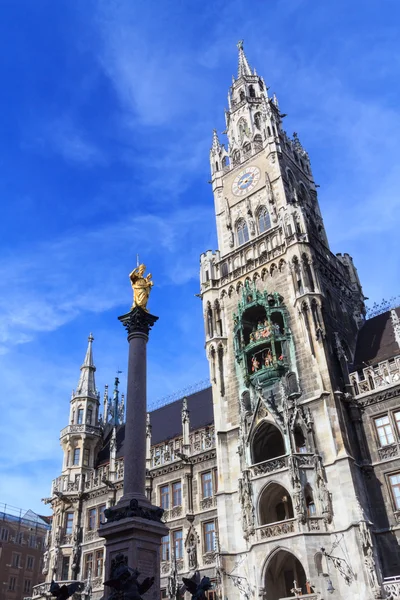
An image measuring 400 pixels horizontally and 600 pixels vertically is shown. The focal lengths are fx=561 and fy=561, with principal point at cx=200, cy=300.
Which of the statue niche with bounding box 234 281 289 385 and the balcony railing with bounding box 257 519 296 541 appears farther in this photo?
the statue niche with bounding box 234 281 289 385

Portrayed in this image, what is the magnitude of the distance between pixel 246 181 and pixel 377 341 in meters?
16.9

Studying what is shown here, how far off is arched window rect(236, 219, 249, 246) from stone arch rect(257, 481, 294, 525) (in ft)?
A: 61.5

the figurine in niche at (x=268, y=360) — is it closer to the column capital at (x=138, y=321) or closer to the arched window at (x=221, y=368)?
the arched window at (x=221, y=368)

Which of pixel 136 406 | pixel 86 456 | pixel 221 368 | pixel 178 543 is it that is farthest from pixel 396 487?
pixel 86 456

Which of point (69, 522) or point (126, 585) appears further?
point (69, 522)

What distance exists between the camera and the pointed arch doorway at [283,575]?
28797mm

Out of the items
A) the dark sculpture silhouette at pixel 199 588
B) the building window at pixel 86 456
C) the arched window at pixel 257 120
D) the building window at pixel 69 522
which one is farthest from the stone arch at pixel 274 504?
the arched window at pixel 257 120

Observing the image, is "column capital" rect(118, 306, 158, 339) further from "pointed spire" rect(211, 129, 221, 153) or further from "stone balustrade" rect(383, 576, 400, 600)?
"pointed spire" rect(211, 129, 221, 153)

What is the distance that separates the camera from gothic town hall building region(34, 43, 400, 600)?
28.4 meters

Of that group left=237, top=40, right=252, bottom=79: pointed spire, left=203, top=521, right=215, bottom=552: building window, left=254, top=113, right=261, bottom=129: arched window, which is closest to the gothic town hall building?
left=203, top=521, right=215, bottom=552: building window

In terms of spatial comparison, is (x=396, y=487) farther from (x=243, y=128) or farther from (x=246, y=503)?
(x=243, y=128)

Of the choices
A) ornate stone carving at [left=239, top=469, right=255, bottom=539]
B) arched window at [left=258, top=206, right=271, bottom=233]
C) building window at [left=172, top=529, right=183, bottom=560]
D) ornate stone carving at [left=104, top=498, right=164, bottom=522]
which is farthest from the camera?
arched window at [left=258, top=206, right=271, bottom=233]

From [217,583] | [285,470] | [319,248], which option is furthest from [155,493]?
[319,248]

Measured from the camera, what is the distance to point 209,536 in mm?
34812
